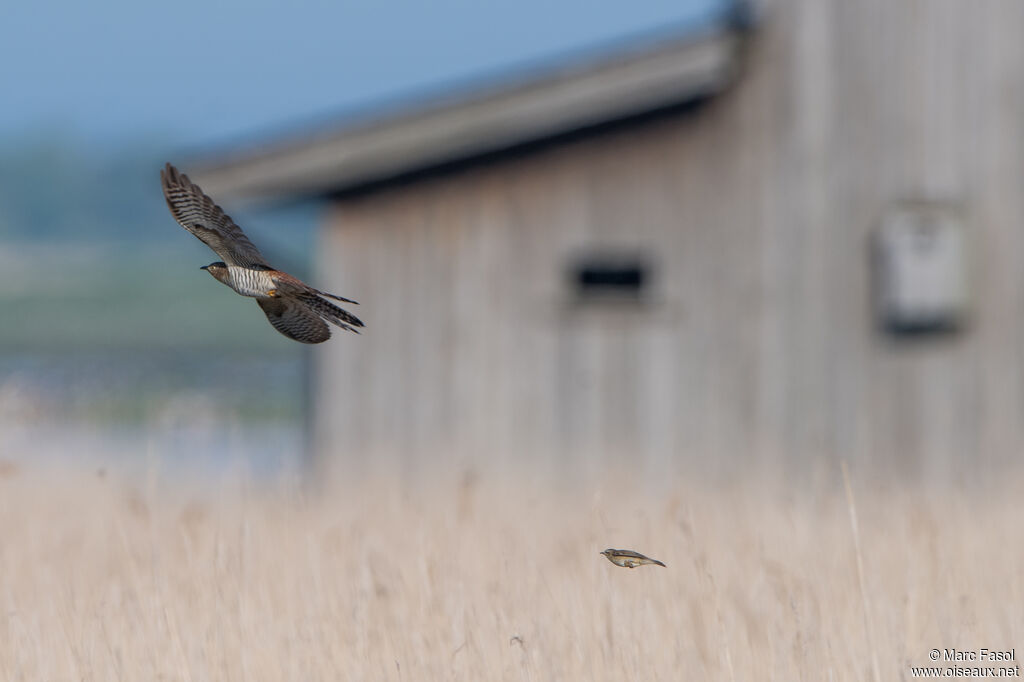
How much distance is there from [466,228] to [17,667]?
6.77 m

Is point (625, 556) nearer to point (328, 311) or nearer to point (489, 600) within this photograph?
point (489, 600)

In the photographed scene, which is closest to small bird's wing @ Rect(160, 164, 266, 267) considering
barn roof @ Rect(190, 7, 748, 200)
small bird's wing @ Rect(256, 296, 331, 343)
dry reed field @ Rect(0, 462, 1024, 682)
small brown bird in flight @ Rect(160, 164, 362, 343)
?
small brown bird in flight @ Rect(160, 164, 362, 343)

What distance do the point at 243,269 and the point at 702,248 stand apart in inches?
287

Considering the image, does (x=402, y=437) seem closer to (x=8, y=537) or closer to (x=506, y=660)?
(x=8, y=537)

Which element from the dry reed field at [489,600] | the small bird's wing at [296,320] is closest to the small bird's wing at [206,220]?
the small bird's wing at [296,320]

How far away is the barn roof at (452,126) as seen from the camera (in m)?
10.1

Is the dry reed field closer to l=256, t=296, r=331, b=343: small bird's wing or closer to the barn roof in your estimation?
l=256, t=296, r=331, b=343: small bird's wing

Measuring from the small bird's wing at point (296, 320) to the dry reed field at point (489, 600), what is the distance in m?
0.81

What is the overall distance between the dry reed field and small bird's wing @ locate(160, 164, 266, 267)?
1.07m

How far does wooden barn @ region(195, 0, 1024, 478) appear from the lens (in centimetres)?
1039

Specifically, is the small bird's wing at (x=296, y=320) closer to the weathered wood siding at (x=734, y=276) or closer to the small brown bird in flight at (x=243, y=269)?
the small brown bird in flight at (x=243, y=269)

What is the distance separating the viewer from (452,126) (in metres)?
10.1

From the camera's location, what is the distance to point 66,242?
548 feet

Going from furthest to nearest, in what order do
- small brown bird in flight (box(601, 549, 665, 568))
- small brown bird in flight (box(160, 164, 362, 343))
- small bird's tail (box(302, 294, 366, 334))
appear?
small brown bird in flight (box(601, 549, 665, 568))
small brown bird in flight (box(160, 164, 362, 343))
small bird's tail (box(302, 294, 366, 334))
